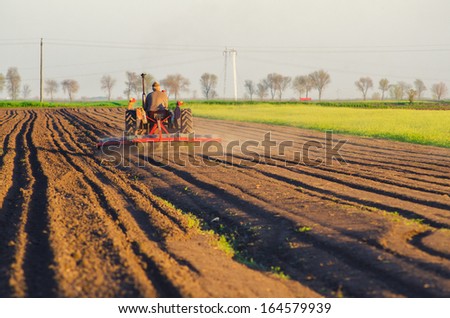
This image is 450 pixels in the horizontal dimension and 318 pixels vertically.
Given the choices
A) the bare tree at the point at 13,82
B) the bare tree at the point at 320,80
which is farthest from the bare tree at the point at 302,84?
the bare tree at the point at 13,82

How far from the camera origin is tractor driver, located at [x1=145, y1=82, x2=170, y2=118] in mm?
17234

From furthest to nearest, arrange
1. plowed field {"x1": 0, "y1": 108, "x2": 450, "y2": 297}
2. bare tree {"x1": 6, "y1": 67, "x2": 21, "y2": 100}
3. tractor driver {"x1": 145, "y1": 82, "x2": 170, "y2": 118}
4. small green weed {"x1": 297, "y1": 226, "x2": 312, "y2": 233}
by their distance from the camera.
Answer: bare tree {"x1": 6, "y1": 67, "x2": 21, "y2": 100} < tractor driver {"x1": 145, "y1": 82, "x2": 170, "y2": 118} < small green weed {"x1": 297, "y1": 226, "x2": 312, "y2": 233} < plowed field {"x1": 0, "y1": 108, "x2": 450, "y2": 297}

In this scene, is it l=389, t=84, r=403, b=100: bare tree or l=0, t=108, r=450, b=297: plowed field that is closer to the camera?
l=0, t=108, r=450, b=297: plowed field

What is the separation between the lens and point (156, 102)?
56.7 feet

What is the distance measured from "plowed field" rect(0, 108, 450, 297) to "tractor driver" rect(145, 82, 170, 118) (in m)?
2.35

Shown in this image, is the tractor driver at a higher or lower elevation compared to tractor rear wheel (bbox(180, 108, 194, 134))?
higher

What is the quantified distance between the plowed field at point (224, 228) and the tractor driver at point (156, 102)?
2354mm

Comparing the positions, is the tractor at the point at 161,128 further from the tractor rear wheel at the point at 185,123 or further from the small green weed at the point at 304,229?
the small green weed at the point at 304,229

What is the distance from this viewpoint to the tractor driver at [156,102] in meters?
17.2

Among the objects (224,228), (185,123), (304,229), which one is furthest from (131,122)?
(304,229)

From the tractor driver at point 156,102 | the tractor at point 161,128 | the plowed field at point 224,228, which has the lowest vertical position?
the plowed field at point 224,228

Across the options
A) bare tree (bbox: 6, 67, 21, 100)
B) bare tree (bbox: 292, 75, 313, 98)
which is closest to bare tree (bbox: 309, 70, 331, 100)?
bare tree (bbox: 292, 75, 313, 98)

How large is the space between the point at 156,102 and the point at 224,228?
9.21 m

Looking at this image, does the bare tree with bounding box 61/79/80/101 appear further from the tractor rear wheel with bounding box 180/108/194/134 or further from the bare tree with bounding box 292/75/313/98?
the tractor rear wheel with bounding box 180/108/194/134
